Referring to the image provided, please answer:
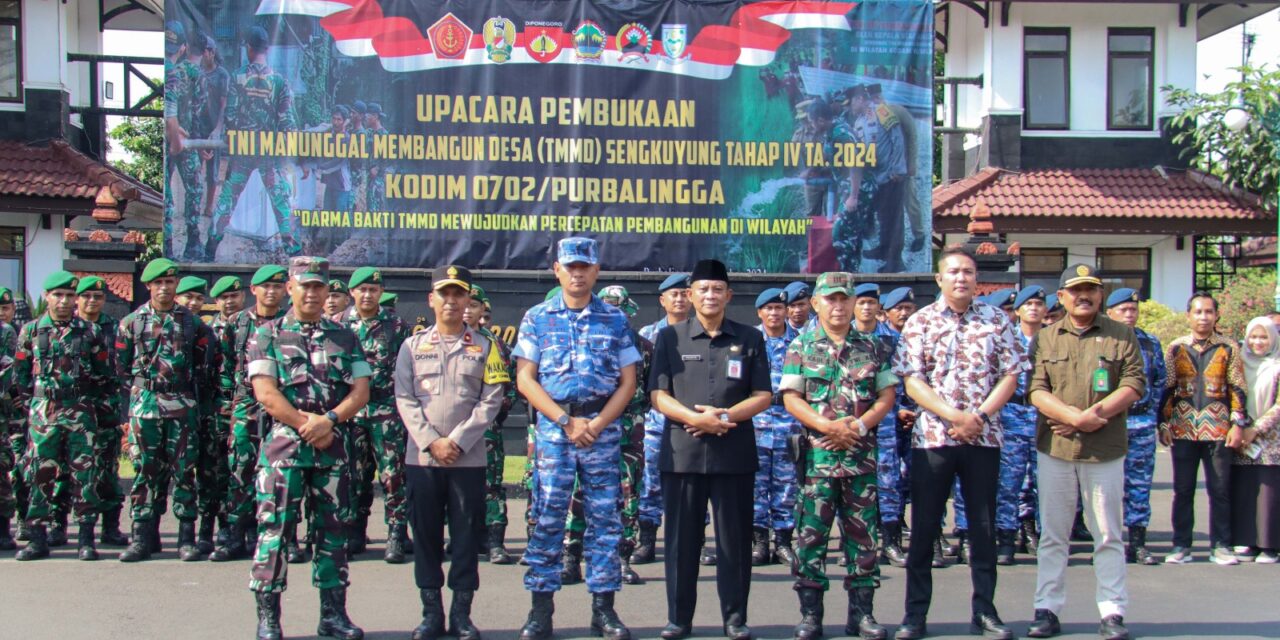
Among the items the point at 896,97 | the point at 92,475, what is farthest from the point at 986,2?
the point at 92,475

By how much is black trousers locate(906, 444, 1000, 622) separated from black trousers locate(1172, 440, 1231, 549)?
277 cm

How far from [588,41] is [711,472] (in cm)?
669

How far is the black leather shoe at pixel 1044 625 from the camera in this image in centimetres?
580

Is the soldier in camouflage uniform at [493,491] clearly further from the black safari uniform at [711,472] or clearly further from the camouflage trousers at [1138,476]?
the camouflage trousers at [1138,476]

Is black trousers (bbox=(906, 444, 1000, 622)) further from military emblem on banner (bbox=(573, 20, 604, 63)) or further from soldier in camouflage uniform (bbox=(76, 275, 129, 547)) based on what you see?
military emblem on banner (bbox=(573, 20, 604, 63))

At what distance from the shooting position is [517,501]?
1035 centimetres

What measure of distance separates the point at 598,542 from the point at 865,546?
1377 millimetres

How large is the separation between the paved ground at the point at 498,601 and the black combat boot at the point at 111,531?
312 mm

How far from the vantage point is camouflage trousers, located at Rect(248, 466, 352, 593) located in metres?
5.54

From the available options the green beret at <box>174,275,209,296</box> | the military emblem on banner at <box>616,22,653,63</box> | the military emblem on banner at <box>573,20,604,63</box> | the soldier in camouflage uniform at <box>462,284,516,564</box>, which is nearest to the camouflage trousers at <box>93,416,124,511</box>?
the green beret at <box>174,275,209,296</box>

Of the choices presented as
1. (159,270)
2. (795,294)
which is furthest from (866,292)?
(159,270)

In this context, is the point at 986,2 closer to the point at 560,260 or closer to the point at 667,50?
the point at 667,50

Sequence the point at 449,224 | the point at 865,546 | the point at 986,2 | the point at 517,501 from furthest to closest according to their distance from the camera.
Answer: the point at 986,2, the point at 449,224, the point at 517,501, the point at 865,546

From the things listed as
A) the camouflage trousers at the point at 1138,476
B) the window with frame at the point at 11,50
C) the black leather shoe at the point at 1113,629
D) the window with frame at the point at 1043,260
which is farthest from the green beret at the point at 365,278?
the window with frame at the point at 1043,260
